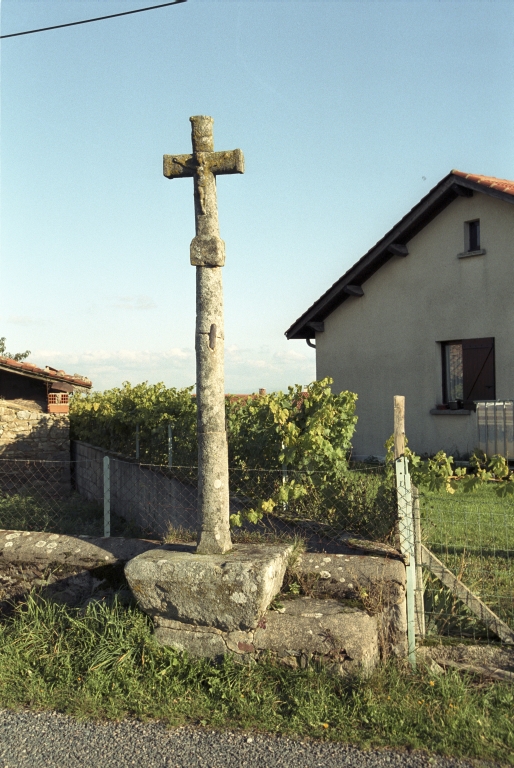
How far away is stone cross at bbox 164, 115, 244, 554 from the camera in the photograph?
4641mm

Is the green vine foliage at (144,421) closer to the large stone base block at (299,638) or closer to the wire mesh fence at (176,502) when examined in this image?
the wire mesh fence at (176,502)

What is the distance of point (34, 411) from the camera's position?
43.7 feet

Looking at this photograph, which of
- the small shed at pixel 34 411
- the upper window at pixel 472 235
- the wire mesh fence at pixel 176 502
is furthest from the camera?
the upper window at pixel 472 235

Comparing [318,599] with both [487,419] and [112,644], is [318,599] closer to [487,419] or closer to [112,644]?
[112,644]

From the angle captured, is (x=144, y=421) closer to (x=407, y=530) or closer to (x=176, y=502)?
(x=176, y=502)

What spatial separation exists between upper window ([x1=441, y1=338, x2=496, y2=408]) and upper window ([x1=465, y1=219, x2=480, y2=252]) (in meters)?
1.83

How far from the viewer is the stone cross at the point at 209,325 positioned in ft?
15.2

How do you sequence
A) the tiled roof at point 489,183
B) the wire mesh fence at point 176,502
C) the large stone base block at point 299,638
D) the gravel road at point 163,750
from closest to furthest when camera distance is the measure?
the gravel road at point 163,750
the large stone base block at point 299,638
the wire mesh fence at point 176,502
the tiled roof at point 489,183

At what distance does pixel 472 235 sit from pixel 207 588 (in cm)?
1119

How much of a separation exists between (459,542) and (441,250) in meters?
8.37

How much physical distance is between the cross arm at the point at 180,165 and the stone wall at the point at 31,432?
373 inches

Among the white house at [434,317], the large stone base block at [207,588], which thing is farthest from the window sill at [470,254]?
the large stone base block at [207,588]

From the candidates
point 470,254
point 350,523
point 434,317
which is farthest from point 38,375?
point 350,523

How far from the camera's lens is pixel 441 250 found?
13891 millimetres
